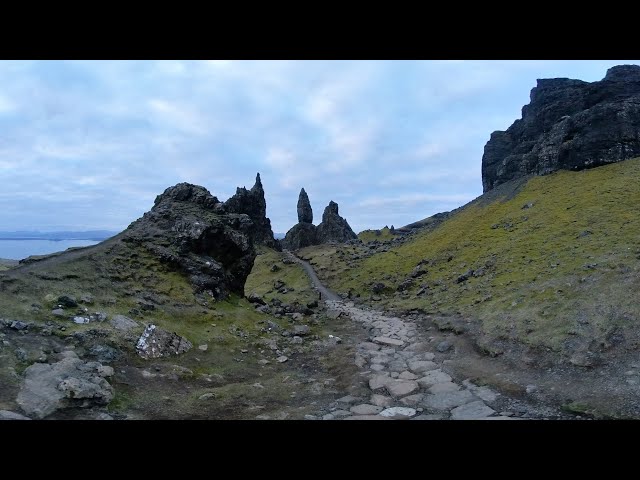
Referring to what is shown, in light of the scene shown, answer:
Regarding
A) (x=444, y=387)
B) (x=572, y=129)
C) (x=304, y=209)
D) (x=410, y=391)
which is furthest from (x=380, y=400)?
(x=304, y=209)

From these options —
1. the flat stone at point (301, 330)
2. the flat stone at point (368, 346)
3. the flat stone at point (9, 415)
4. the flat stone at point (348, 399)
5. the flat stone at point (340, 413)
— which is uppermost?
the flat stone at point (9, 415)

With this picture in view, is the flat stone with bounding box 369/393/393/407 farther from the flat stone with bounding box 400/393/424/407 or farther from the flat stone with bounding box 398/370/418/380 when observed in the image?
the flat stone with bounding box 398/370/418/380

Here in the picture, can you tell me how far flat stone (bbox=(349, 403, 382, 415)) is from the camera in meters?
12.9

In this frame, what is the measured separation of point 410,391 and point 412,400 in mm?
918

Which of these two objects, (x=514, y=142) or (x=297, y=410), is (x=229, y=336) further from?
(x=514, y=142)

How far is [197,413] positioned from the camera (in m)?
12.8

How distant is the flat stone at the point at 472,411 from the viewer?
12.1 m

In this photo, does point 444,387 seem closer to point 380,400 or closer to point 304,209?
point 380,400

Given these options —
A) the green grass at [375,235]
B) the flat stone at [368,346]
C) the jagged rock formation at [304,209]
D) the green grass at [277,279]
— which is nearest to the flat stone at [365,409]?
the flat stone at [368,346]

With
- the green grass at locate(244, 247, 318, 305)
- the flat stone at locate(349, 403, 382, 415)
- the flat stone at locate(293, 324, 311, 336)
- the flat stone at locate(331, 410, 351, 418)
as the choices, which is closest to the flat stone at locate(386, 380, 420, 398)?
the flat stone at locate(349, 403, 382, 415)

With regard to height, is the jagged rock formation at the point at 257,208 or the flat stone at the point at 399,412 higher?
the jagged rock formation at the point at 257,208

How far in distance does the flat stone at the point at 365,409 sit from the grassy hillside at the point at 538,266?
8859 mm

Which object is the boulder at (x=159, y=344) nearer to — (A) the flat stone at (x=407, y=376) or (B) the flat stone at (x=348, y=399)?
(B) the flat stone at (x=348, y=399)

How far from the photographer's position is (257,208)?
12575cm
